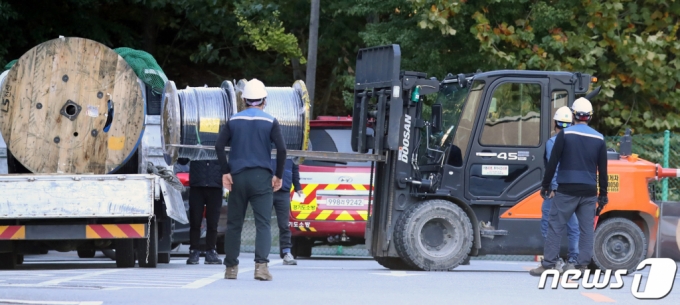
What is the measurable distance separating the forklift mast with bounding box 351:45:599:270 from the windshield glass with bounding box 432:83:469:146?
13 millimetres

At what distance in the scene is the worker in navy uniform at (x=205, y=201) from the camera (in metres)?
15.2

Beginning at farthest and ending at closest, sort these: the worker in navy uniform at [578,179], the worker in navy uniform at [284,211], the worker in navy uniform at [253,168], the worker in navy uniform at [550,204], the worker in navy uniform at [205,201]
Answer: the worker in navy uniform at [284,211] → the worker in navy uniform at [205,201] → the worker in navy uniform at [550,204] → the worker in navy uniform at [578,179] → the worker in navy uniform at [253,168]

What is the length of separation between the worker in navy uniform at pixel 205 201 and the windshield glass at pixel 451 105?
2.61 meters

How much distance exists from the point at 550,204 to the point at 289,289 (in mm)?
3877

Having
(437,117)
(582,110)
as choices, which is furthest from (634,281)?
(437,117)

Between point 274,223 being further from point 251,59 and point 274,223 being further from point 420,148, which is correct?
point 251,59

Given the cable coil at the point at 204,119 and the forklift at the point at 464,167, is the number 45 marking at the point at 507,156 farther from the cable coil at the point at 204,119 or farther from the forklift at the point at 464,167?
the cable coil at the point at 204,119

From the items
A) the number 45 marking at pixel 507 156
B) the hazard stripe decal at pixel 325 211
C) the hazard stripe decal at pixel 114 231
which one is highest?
the number 45 marking at pixel 507 156

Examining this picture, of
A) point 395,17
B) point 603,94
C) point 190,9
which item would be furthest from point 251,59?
point 603,94

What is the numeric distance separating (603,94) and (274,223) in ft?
20.5

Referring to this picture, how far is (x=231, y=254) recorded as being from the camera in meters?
11.8

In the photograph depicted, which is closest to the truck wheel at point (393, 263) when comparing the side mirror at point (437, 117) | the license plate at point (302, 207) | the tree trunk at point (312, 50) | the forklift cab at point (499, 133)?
the forklift cab at point (499, 133)

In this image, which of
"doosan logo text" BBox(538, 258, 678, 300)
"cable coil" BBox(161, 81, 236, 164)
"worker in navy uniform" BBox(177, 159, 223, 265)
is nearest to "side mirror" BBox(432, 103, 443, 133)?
"doosan logo text" BBox(538, 258, 678, 300)

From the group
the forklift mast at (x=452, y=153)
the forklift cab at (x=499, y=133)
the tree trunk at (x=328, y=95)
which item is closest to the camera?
the forklift mast at (x=452, y=153)
